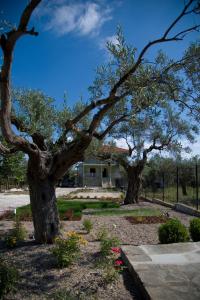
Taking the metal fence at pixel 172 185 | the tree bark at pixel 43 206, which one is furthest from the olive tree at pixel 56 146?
the metal fence at pixel 172 185

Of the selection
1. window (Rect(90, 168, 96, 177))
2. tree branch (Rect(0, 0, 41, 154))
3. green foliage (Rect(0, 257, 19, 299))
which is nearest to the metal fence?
tree branch (Rect(0, 0, 41, 154))

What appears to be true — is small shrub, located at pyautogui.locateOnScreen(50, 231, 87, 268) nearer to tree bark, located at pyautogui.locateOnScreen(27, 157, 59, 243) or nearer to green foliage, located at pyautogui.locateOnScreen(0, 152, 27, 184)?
tree bark, located at pyautogui.locateOnScreen(27, 157, 59, 243)

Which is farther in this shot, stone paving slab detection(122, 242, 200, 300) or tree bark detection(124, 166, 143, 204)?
tree bark detection(124, 166, 143, 204)

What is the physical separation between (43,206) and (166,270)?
11.9 feet

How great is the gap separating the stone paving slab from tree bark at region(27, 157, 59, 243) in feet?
6.66

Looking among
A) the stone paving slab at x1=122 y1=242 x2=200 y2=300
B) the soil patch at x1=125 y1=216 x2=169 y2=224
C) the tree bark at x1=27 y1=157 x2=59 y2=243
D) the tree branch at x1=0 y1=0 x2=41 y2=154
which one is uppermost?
the tree branch at x1=0 y1=0 x2=41 y2=154

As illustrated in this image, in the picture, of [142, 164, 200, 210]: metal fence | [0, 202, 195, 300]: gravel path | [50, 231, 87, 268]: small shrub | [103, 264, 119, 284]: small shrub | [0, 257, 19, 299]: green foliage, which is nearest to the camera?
[0, 257, 19, 299]: green foliage

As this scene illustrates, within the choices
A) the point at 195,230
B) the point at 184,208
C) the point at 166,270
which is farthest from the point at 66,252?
the point at 184,208

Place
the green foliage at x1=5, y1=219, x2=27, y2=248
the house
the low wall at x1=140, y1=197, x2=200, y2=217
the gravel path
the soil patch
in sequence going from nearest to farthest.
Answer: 1. the gravel path
2. the green foliage at x1=5, y1=219, x2=27, y2=248
3. the soil patch
4. the low wall at x1=140, y1=197, x2=200, y2=217
5. the house

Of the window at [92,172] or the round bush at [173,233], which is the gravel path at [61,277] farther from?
the window at [92,172]

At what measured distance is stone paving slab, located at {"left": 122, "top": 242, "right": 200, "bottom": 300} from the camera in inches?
205

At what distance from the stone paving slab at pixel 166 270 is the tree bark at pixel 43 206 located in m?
2.03

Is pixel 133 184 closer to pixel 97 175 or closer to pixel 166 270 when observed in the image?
pixel 166 270

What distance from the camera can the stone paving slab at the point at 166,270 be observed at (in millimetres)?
5211
